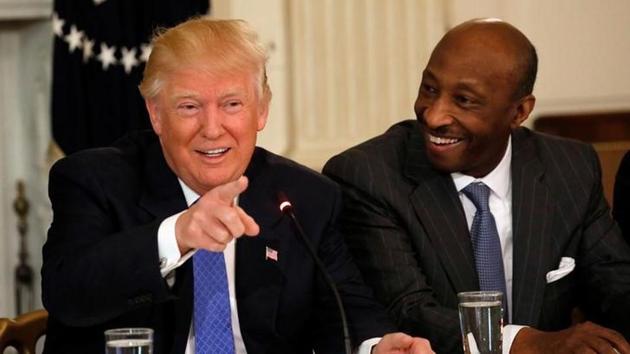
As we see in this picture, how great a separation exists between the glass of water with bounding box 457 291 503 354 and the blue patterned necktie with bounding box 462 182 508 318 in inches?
38.1

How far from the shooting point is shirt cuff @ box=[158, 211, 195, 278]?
2.83 meters

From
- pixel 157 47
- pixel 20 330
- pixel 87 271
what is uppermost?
pixel 157 47

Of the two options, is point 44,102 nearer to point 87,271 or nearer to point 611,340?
point 87,271

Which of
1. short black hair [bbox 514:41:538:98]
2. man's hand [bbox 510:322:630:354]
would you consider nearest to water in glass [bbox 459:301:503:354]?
man's hand [bbox 510:322:630:354]

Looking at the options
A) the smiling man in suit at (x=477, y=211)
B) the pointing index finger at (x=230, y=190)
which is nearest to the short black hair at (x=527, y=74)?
the smiling man in suit at (x=477, y=211)

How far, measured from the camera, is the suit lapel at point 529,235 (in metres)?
3.58

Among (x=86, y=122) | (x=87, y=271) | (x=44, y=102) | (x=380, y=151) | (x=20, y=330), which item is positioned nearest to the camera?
(x=87, y=271)

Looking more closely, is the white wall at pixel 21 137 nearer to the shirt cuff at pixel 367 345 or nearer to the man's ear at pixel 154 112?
the man's ear at pixel 154 112

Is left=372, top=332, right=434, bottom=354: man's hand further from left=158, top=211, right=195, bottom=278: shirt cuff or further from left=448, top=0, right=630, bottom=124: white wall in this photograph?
left=448, top=0, right=630, bottom=124: white wall

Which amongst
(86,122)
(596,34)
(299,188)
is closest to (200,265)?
(299,188)

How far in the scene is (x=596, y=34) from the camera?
251 inches

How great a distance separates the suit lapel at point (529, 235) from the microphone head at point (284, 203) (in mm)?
700

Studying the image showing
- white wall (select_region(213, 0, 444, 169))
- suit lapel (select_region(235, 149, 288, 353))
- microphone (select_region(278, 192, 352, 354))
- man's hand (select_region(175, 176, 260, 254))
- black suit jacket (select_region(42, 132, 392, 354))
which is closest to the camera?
man's hand (select_region(175, 176, 260, 254))

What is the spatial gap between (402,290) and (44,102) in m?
3.03
